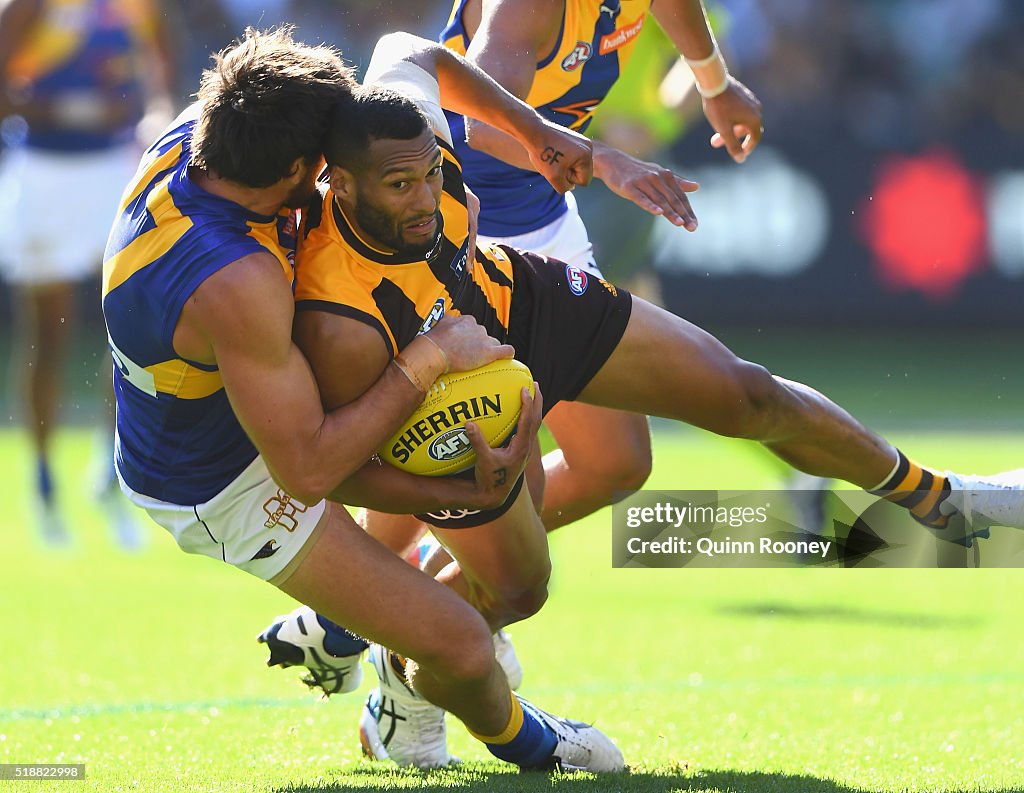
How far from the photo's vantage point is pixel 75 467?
10.8 m

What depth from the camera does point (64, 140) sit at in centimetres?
974

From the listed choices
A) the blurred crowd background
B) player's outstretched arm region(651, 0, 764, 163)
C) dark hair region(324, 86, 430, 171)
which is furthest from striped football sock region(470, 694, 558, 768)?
the blurred crowd background

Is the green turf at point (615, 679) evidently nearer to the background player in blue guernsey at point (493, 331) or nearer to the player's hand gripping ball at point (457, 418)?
the background player in blue guernsey at point (493, 331)

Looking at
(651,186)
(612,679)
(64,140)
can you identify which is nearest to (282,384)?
(651,186)

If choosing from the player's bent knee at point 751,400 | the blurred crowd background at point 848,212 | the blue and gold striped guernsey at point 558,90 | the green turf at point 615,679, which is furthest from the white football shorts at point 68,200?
the player's bent knee at point 751,400

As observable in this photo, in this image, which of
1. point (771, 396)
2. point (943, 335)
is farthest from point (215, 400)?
point (943, 335)

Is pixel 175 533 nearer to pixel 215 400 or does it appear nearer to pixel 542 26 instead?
pixel 215 400

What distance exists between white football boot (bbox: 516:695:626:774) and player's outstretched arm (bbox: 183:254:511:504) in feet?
3.77

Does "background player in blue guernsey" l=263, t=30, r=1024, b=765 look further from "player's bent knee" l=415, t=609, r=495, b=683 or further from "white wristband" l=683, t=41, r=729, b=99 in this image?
Answer: "white wristband" l=683, t=41, r=729, b=99

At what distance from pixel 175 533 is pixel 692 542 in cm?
226

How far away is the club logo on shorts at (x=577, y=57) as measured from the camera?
15.8ft

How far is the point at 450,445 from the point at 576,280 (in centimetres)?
→ 74

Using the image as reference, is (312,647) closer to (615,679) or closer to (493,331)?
(493,331)

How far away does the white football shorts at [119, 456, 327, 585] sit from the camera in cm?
373
